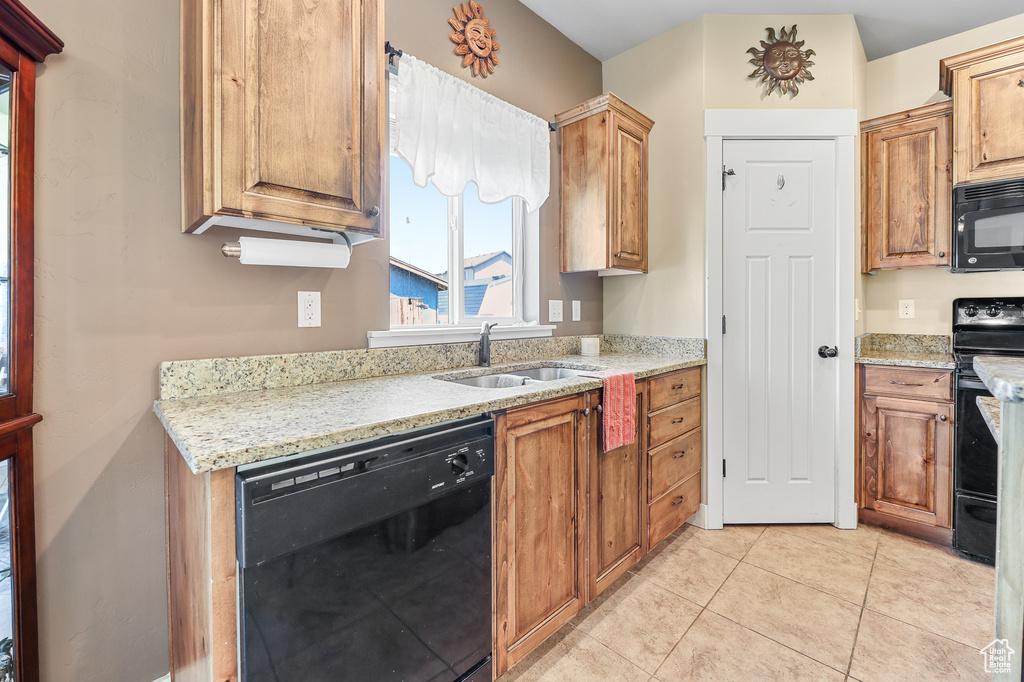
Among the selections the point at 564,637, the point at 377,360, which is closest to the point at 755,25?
the point at 377,360

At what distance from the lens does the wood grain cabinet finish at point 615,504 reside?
1794 mm

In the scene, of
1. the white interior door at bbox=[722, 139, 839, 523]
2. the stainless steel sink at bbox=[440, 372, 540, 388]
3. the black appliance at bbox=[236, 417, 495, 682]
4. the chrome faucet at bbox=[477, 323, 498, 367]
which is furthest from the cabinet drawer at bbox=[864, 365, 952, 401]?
Result: the black appliance at bbox=[236, 417, 495, 682]

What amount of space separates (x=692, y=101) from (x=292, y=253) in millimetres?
2277

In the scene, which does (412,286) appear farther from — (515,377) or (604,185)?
(604,185)

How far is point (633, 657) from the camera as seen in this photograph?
1.60 meters

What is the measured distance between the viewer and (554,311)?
2.68 metres

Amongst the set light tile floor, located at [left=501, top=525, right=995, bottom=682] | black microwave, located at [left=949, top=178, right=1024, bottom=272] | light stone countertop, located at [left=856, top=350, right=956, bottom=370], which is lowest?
light tile floor, located at [left=501, top=525, right=995, bottom=682]

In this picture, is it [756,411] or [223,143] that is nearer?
[223,143]

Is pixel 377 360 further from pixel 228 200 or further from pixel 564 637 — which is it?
pixel 564 637

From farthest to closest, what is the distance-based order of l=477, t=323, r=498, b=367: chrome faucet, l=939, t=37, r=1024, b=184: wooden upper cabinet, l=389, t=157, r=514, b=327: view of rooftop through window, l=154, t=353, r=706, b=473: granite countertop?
l=939, t=37, r=1024, b=184: wooden upper cabinet < l=477, t=323, r=498, b=367: chrome faucet < l=389, t=157, r=514, b=327: view of rooftop through window < l=154, t=353, r=706, b=473: granite countertop

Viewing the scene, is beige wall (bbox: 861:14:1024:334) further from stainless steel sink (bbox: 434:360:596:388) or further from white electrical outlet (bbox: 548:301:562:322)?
stainless steel sink (bbox: 434:360:596:388)

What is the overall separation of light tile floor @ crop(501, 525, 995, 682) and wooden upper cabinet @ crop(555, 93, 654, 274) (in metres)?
1.55

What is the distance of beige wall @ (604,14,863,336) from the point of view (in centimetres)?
253

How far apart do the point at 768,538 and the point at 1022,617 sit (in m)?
1.71
